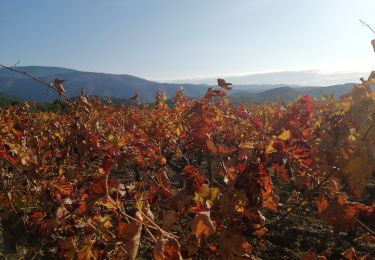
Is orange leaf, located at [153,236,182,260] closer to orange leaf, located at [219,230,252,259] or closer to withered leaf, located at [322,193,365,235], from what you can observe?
orange leaf, located at [219,230,252,259]

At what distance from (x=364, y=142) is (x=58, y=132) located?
7851mm

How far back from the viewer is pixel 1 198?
→ 4551mm

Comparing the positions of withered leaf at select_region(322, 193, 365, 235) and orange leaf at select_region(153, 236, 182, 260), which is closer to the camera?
orange leaf at select_region(153, 236, 182, 260)

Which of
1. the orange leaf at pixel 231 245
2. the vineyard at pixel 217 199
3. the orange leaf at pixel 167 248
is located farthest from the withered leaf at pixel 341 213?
the orange leaf at pixel 167 248

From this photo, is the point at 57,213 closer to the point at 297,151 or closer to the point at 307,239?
the point at 297,151

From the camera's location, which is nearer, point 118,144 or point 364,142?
point 364,142

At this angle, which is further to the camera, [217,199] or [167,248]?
[217,199]

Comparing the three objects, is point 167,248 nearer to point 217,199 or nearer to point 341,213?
point 217,199

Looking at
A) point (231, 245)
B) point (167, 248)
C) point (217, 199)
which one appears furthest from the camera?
point (217, 199)

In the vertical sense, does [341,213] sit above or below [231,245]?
above

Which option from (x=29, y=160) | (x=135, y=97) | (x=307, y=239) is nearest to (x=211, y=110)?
(x=29, y=160)

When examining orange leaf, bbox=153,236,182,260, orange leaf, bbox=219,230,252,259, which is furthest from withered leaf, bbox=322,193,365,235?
orange leaf, bbox=153,236,182,260

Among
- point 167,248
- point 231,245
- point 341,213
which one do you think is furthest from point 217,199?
point 341,213

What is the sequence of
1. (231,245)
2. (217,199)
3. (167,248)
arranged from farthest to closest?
(217,199) < (231,245) < (167,248)
